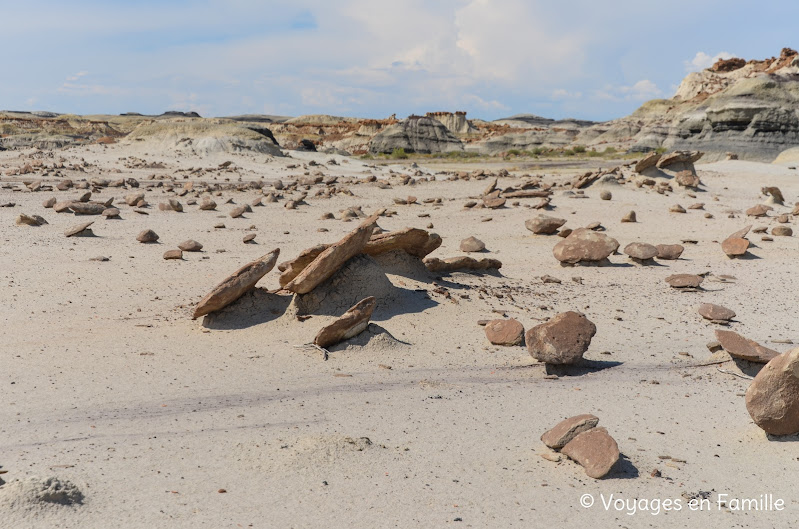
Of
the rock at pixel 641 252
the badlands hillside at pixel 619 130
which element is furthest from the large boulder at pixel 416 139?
the rock at pixel 641 252

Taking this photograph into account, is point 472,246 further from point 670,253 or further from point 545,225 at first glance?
point 670,253

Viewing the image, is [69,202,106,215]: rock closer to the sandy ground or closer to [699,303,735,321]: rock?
the sandy ground

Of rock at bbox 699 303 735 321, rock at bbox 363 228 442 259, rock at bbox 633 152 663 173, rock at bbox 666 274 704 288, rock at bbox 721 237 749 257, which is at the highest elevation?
rock at bbox 633 152 663 173

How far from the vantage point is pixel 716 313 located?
22.4ft

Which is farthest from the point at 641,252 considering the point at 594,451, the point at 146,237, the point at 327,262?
the point at 146,237

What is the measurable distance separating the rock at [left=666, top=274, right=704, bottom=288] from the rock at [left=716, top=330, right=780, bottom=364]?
108 inches

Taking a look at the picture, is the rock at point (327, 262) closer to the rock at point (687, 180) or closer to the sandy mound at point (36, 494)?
the sandy mound at point (36, 494)

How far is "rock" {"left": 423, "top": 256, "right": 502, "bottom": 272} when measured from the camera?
749 cm

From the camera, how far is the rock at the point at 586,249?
9031mm

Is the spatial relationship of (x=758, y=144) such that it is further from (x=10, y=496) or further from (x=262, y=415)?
(x=10, y=496)

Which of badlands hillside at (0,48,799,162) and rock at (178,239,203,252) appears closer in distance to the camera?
rock at (178,239,203,252)

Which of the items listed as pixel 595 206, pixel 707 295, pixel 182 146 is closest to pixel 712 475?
pixel 707 295

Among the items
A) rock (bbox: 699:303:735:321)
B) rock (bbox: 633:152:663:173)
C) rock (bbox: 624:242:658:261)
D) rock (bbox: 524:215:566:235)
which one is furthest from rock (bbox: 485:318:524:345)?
rock (bbox: 633:152:663:173)

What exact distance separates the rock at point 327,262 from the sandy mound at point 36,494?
3.12 metres
